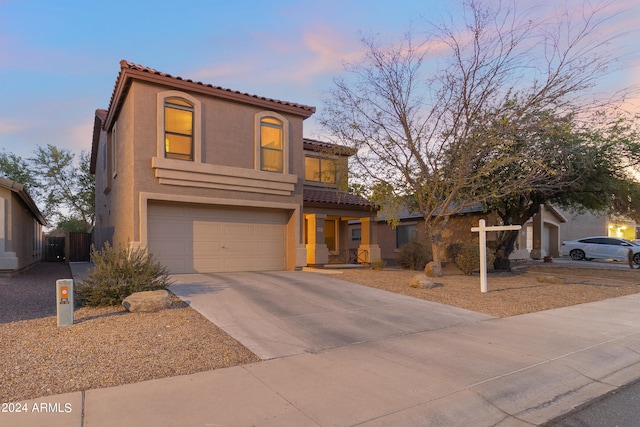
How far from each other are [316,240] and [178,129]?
788cm

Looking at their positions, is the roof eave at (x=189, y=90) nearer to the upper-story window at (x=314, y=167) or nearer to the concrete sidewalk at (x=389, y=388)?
the upper-story window at (x=314, y=167)

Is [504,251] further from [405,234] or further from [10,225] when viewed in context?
[10,225]

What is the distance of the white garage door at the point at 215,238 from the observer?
12.4 m

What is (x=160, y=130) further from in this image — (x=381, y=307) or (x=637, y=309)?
(x=637, y=309)

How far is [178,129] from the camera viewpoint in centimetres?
1241

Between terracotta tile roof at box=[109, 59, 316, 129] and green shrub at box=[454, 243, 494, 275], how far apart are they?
24.9ft

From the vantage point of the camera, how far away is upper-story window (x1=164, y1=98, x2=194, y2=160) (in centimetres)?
1220

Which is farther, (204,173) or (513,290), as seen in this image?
(204,173)

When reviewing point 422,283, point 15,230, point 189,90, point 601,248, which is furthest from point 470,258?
point 15,230

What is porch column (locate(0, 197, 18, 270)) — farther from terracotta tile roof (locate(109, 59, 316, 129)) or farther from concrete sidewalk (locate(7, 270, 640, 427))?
concrete sidewalk (locate(7, 270, 640, 427))

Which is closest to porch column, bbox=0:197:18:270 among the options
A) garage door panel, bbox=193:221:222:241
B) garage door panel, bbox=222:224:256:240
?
garage door panel, bbox=193:221:222:241

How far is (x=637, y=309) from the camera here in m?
9.70

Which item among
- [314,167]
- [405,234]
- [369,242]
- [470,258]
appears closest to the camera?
[470,258]

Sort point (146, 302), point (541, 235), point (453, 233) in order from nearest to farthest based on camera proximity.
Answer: point (146, 302)
point (453, 233)
point (541, 235)
